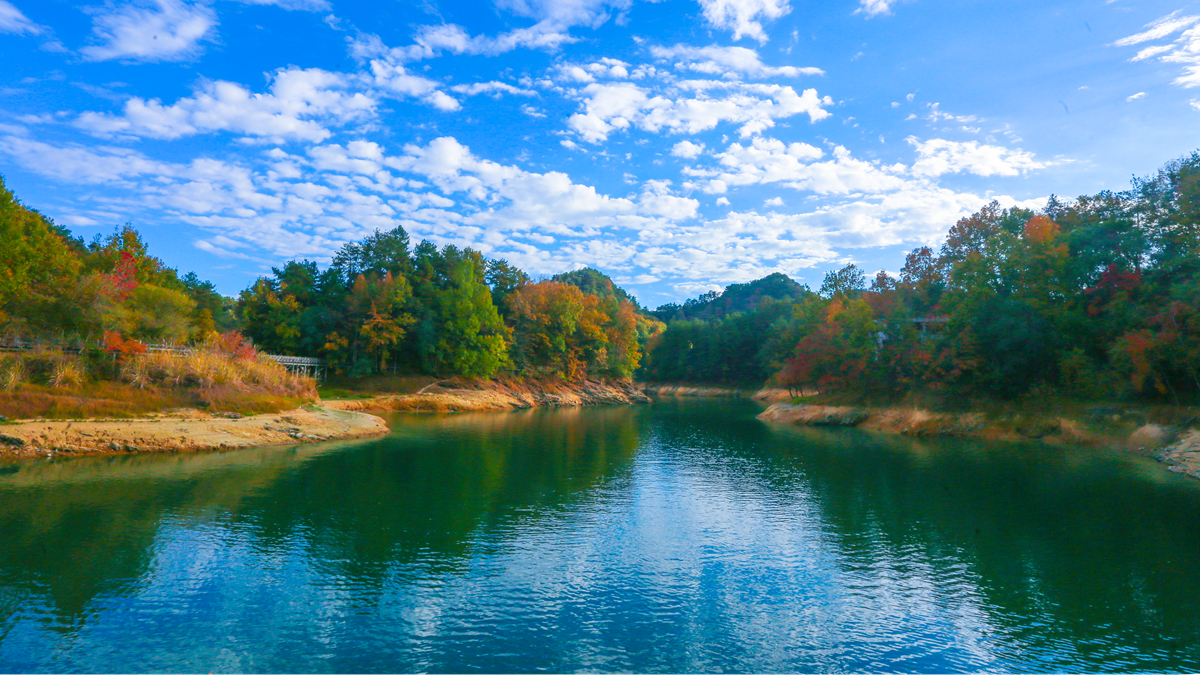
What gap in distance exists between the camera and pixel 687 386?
123 metres

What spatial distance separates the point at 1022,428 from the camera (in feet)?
133

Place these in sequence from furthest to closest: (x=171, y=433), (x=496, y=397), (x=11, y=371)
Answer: (x=496, y=397) → (x=171, y=433) → (x=11, y=371)

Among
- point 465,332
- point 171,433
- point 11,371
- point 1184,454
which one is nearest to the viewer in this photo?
point 11,371

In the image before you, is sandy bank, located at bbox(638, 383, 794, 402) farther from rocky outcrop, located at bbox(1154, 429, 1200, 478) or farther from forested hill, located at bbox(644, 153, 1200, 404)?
rocky outcrop, located at bbox(1154, 429, 1200, 478)

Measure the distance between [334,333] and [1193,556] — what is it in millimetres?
69673

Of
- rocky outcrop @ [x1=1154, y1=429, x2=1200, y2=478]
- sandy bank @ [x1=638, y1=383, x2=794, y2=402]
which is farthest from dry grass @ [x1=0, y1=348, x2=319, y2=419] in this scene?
sandy bank @ [x1=638, y1=383, x2=794, y2=402]

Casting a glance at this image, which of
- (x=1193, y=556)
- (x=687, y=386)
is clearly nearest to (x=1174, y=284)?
(x=1193, y=556)

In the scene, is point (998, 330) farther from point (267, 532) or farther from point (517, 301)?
point (517, 301)

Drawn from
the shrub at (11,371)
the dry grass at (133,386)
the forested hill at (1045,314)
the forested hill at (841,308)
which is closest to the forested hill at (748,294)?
the forested hill at (841,308)

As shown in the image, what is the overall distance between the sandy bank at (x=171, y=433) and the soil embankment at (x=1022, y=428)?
4242 cm

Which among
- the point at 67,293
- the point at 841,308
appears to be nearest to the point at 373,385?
the point at 67,293

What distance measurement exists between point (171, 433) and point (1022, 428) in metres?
55.4

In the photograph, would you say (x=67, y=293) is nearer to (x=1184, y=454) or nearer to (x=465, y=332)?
(x=465, y=332)

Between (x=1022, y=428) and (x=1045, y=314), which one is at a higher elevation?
(x=1045, y=314)
